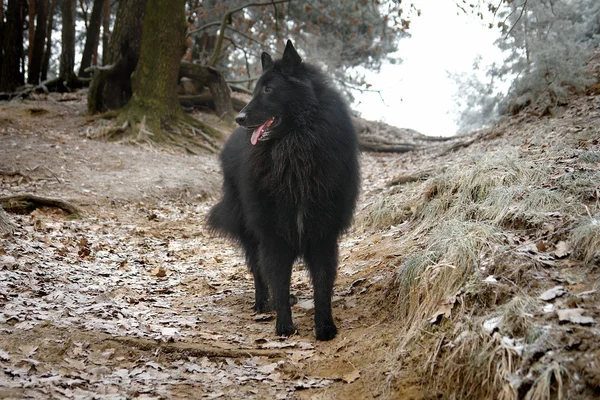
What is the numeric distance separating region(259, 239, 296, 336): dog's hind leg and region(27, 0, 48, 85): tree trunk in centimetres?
1538

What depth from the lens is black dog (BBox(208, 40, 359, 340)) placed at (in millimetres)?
4109

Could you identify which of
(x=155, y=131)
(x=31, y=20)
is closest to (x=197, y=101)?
(x=155, y=131)

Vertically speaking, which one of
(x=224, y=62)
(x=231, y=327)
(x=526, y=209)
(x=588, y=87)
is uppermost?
(x=224, y=62)

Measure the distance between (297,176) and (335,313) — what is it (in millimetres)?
1299

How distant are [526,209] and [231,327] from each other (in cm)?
268

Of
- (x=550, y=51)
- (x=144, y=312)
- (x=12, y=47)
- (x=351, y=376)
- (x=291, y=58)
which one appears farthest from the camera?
(x=12, y=47)

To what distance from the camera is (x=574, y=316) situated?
2.59 metres

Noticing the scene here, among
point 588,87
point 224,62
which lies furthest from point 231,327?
point 224,62

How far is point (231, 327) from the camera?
4359mm

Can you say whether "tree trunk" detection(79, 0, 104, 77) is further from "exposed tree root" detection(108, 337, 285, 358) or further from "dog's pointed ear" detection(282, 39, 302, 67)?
"exposed tree root" detection(108, 337, 285, 358)

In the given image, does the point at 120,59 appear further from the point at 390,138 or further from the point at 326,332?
the point at 326,332

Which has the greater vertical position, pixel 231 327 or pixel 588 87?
pixel 588 87

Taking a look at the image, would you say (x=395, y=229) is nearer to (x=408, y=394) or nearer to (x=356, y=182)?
(x=356, y=182)

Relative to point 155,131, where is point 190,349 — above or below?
below
